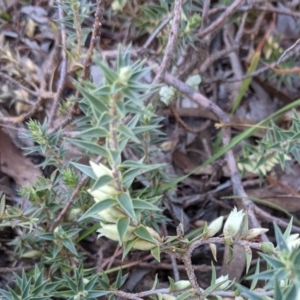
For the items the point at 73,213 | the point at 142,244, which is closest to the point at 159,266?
the point at 73,213

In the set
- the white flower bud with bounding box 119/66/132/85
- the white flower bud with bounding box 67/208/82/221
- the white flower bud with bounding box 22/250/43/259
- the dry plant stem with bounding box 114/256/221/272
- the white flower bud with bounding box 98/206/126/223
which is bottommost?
the dry plant stem with bounding box 114/256/221/272

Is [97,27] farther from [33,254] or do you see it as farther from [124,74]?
[33,254]

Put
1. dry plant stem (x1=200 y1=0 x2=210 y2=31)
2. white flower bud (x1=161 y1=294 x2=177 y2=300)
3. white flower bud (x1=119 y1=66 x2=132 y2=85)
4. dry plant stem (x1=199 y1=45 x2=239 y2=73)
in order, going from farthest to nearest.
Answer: dry plant stem (x1=199 y1=45 x2=239 y2=73) → dry plant stem (x1=200 y1=0 x2=210 y2=31) → white flower bud (x1=161 y1=294 x2=177 y2=300) → white flower bud (x1=119 y1=66 x2=132 y2=85)

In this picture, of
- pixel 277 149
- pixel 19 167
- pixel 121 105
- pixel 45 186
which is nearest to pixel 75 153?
pixel 19 167

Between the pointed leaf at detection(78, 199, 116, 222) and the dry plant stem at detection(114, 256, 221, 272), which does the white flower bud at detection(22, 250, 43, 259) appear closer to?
the dry plant stem at detection(114, 256, 221, 272)

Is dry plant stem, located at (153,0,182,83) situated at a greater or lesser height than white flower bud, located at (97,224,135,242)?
greater

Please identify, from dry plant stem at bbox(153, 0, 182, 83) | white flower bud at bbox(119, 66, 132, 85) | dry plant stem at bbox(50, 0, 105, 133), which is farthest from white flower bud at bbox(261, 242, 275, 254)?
dry plant stem at bbox(50, 0, 105, 133)

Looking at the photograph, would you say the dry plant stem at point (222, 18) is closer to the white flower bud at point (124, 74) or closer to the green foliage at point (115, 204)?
the green foliage at point (115, 204)

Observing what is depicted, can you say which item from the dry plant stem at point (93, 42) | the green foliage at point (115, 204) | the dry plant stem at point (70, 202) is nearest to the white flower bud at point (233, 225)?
the green foliage at point (115, 204)
